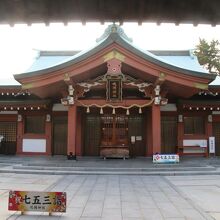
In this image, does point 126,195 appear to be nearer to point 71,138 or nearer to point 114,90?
point 71,138

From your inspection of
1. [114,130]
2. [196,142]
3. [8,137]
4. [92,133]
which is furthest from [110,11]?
[8,137]

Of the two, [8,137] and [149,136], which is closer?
[149,136]

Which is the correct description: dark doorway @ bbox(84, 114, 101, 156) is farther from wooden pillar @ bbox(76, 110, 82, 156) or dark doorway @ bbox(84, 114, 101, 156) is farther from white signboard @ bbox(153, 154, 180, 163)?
white signboard @ bbox(153, 154, 180, 163)

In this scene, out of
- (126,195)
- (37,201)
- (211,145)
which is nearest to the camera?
(37,201)

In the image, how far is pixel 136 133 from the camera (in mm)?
19484

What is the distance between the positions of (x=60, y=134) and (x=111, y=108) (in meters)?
3.69

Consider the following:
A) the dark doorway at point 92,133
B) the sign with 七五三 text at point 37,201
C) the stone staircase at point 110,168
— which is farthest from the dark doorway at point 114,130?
the sign with 七五三 text at point 37,201

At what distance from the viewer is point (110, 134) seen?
62.1 feet

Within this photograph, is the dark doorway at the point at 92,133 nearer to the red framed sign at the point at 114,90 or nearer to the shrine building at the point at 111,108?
the shrine building at the point at 111,108

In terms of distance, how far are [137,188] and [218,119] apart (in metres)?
10.8

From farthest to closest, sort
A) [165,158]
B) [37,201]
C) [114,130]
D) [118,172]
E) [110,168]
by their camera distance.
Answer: [114,130]
[165,158]
[110,168]
[118,172]
[37,201]

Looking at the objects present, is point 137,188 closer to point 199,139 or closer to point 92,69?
point 92,69

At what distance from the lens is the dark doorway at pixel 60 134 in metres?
19.8

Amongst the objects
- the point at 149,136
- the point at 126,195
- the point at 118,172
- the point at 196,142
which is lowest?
the point at 126,195
